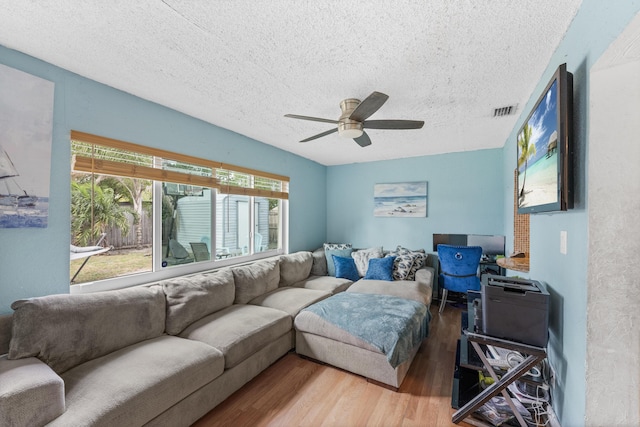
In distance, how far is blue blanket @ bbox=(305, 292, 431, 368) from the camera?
6.84 ft

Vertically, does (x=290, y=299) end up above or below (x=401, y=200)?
below

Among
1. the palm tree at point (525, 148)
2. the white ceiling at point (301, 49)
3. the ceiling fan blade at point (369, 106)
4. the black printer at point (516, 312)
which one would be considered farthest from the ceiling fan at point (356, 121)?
the black printer at point (516, 312)

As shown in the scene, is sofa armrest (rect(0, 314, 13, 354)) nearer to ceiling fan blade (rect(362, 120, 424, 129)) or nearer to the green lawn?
the green lawn

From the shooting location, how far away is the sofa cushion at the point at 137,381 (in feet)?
4.34

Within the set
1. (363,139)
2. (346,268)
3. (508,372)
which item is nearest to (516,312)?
(508,372)

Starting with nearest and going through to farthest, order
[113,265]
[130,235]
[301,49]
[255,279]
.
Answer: [301,49], [113,265], [130,235], [255,279]

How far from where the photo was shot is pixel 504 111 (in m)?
2.54

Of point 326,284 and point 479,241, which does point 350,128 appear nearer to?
point 326,284

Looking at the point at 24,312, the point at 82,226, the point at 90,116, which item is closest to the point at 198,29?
the point at 90,116

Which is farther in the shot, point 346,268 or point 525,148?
point 346,268

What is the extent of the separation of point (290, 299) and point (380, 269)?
144cm

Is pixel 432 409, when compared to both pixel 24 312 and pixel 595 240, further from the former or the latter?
pixel 24 312

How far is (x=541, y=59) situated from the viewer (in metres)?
1.71

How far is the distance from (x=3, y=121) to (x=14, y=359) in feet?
4.67
